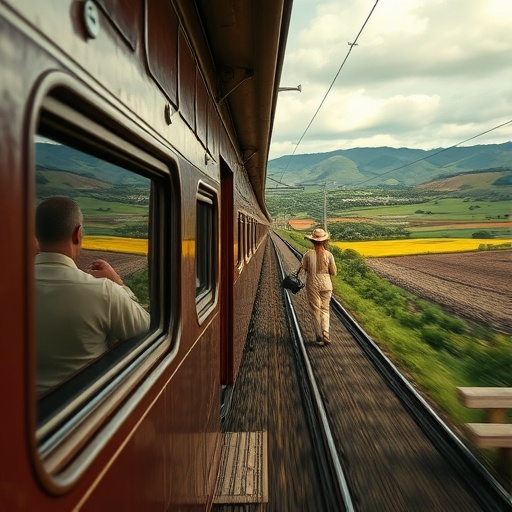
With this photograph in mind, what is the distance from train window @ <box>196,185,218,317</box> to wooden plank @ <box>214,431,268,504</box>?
4.21 feet

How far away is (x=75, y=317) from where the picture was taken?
1.25 meters

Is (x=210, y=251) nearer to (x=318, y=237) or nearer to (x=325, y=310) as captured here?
(x=318, y=237)

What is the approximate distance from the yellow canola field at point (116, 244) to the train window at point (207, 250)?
1.34 meters

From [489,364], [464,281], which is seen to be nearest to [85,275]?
[489,364]

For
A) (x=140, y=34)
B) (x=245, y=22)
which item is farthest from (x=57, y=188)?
(x=245, y=22)

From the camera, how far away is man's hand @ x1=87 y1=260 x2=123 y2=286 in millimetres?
1306

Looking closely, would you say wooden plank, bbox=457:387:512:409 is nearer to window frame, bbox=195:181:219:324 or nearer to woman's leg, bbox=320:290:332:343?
window frame, bbox=195:181:219:324

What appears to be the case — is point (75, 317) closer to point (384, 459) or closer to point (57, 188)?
point (57, 188)

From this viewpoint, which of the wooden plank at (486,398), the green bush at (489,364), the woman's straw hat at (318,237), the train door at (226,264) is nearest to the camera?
the wooden plank at (486,398)

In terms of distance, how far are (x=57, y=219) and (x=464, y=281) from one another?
27.3 meters

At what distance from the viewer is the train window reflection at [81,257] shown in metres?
1.04

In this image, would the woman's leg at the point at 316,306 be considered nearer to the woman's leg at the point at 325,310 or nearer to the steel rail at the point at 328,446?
the woman's leg at the point at 325,310

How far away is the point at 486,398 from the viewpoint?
154 inches

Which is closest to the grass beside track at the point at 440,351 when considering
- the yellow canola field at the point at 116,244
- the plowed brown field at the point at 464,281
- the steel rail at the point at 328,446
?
the steel rail at the point at 328,446
